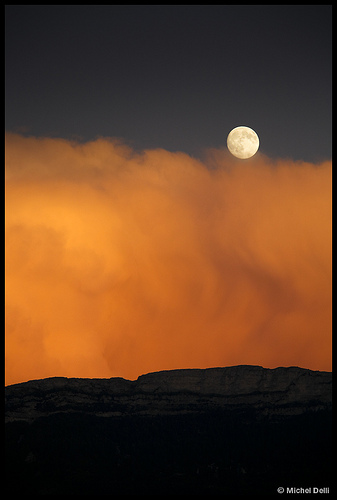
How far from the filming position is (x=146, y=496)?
19862 centimetres

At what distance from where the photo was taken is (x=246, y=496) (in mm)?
193500

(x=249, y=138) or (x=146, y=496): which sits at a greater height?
(x=249, y=138)

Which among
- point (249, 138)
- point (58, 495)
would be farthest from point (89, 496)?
point (249, 138)

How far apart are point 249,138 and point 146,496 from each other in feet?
388
